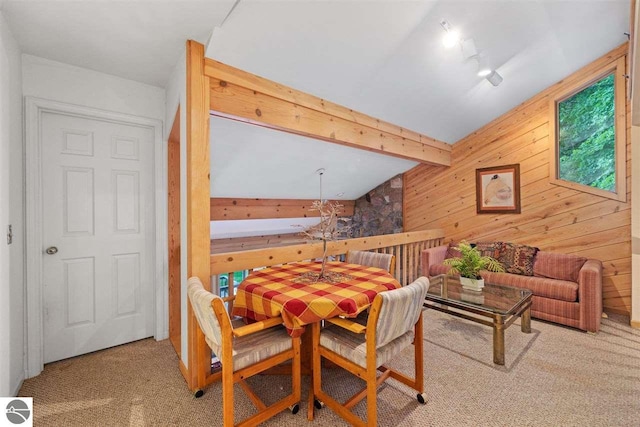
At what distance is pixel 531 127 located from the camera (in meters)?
3.74

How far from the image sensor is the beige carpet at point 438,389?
161 centimetres

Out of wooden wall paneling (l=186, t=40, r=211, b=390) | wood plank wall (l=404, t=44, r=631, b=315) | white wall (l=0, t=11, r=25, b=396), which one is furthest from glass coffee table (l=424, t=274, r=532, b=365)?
white wall (l=0, t=11, r=25, b=396)

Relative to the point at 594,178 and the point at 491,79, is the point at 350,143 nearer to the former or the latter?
the point at 491,79

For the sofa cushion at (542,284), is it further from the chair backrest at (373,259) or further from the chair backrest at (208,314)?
the chair backrest at (208,314)

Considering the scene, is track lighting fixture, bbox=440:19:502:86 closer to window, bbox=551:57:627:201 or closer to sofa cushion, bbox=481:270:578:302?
window, bbox=551:57:627:201

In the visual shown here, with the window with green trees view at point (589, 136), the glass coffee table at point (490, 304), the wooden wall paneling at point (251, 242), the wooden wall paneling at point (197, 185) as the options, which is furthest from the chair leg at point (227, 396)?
the window with green trees view at point (589, 136)

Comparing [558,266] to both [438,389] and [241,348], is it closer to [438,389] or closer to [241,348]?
[438,389]

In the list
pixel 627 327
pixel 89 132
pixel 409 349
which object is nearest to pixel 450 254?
pixel 627 327

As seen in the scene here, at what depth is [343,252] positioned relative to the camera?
117 inches

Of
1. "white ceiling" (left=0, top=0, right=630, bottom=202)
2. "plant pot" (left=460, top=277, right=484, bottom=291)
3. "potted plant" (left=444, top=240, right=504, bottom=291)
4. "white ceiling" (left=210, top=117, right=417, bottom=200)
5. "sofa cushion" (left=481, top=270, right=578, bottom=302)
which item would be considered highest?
"white ceiling" (left=0, top=0, right=630, bottom=202)

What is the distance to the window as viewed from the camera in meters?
3.12

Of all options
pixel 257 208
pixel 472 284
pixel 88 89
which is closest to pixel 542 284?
pixel 472 284

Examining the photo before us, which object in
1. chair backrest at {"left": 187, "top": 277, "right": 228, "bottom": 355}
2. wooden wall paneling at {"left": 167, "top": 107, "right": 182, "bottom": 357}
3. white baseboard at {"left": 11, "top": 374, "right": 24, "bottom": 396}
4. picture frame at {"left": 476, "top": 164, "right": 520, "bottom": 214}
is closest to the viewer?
chair backrest at {"left": 187, "top": 277, "right": 228, "bottom": 355}

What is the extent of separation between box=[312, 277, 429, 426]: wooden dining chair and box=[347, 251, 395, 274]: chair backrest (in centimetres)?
73
